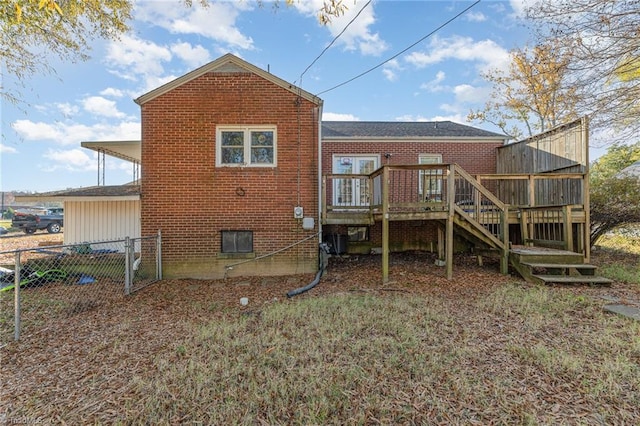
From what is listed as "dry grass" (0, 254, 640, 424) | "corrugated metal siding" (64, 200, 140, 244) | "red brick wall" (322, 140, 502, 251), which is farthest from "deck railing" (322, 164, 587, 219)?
"corrugated metal siding" (64, 200, 140, 244)

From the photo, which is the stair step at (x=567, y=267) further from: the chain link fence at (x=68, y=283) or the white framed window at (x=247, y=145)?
the chain link fence at (x=68, y=283)

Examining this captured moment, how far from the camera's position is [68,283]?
701 centimetres

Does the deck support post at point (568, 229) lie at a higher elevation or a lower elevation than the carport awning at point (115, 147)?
lower

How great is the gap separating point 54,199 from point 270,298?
23.3 ft

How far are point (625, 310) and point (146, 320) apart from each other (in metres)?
7.30

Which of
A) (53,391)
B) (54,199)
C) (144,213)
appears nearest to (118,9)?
(144,213)

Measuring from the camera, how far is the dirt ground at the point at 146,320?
2904 millimetres

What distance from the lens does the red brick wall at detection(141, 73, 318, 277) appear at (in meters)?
→ 7.42

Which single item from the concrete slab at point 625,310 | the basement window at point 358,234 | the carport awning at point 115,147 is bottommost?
the concrete slab at point 625,310

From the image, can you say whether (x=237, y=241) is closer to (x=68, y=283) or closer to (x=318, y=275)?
(x=318, y=275)

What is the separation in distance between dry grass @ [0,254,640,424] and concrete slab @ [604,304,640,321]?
161mm

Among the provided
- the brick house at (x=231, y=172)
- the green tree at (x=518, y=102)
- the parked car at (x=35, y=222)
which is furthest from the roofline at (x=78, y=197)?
the green tree at (x=518, y=102)

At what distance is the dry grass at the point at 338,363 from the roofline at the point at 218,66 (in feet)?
15.9

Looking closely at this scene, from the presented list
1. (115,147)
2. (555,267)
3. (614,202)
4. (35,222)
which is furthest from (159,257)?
(35,222)
